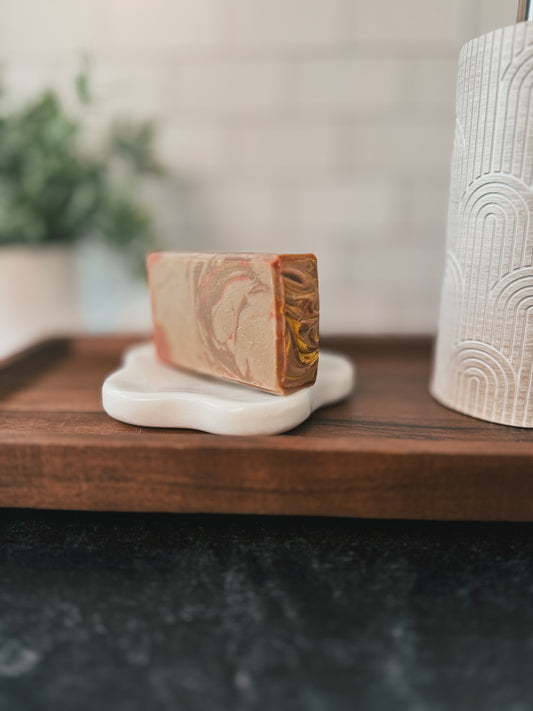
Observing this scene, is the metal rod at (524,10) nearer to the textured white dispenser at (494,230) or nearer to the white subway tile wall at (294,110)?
the textured white dispenser at (494,230)

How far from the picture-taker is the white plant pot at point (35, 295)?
2.17 feet

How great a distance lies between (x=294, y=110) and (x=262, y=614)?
62 cm

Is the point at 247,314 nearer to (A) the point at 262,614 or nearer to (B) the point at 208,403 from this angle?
(B) the point at 208,403

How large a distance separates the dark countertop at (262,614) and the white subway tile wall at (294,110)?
1.51ft

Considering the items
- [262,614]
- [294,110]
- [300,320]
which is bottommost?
[262,614]

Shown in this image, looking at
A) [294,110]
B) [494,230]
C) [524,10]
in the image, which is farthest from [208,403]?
[294,110]

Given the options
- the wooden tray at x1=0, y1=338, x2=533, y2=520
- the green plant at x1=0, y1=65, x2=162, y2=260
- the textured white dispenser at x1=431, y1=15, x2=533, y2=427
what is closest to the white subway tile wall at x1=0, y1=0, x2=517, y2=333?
the green plant at x1=0, y1=65, x2=162, y2=260

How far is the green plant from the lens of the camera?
623mm

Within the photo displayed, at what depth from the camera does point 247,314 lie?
1.25 ft

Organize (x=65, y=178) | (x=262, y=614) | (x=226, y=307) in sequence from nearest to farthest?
(x=262, y=614) → (x=226, y=307) → (x=65, y=178)

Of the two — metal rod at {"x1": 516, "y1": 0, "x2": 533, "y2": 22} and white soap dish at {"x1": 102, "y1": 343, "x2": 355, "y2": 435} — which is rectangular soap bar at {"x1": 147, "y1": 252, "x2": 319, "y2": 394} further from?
metal rod at {"x1": 516, "y1": 0, "x2": 533, "y2": 22}

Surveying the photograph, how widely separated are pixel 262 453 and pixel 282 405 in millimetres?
45

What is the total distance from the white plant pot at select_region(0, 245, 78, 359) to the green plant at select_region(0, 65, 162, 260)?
2 centimetres

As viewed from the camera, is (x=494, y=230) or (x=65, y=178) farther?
(x=65, y=178)
